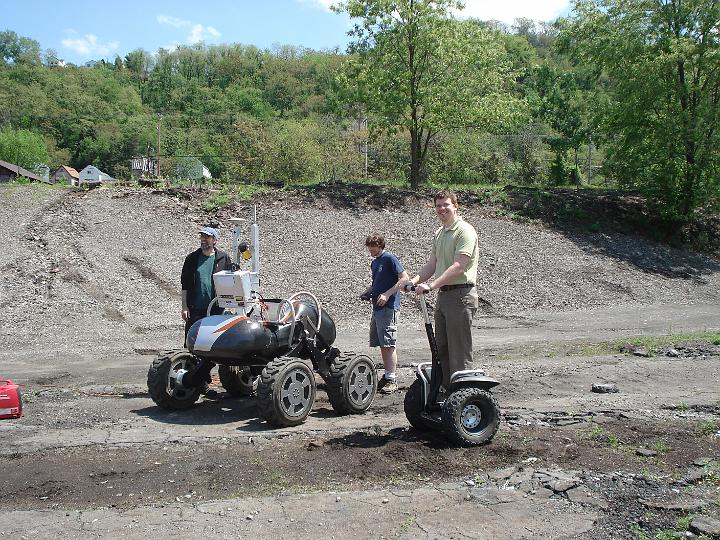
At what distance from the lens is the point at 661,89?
76.8 feet

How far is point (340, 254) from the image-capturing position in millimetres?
20297

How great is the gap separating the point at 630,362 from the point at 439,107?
15995mm

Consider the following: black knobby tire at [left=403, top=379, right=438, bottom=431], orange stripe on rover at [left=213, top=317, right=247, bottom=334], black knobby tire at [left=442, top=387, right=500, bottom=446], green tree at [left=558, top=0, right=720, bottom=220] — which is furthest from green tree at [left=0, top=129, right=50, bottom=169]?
black knobby tire at [left=442, top=387, right=500, bottom=446]

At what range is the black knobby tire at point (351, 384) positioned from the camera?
7.70 metres

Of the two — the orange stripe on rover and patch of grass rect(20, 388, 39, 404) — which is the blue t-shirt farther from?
patch of grass rect(20, 388, 39, 404)

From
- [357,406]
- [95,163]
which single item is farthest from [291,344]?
[95,163]

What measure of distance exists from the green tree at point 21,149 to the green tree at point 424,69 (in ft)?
233

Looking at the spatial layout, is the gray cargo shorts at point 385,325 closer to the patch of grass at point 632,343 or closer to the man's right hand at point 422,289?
the man's right hand at point 422,289

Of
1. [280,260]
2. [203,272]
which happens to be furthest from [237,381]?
[280,260]

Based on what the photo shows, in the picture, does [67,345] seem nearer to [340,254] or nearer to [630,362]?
[340,254]

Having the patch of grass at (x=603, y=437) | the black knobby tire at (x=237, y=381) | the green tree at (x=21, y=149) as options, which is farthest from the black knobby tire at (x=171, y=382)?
the green tree at (x=21, y=149)

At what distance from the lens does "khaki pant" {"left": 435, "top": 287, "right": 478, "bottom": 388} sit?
6504mm

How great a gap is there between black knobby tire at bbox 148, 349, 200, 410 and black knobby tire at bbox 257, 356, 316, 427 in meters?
1.13

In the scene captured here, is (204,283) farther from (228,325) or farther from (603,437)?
(603,437)
